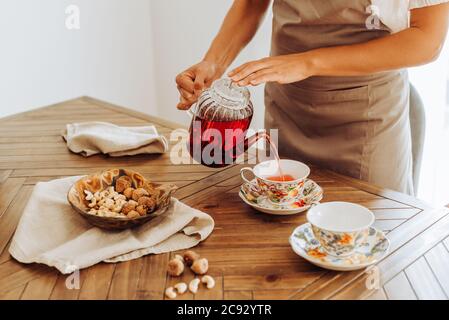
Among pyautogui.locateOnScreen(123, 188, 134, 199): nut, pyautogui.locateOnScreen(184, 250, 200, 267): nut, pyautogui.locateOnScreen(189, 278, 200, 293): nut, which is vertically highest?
pyautogui.locateOnScreen(123, 188, 134, 199): nut

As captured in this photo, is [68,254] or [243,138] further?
[243,138]

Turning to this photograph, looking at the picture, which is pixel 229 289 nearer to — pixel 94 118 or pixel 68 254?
pixel 68 254

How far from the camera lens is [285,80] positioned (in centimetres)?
134

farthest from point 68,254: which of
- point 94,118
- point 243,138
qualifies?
point 94,118

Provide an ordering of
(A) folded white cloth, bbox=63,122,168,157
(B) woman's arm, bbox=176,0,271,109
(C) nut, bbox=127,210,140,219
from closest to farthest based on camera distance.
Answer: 1. (C) nut, bbox=127,210,140,219
2. (A) folded white cloth, bbox=63,122,168,157
3. (B) woman's arm, bbox=176,0,271,109

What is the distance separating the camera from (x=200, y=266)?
104 cm

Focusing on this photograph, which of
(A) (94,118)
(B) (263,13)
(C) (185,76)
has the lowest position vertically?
(A) (94,118)

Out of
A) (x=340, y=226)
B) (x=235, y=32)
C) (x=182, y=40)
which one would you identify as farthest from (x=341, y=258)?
(x=182, y=40)

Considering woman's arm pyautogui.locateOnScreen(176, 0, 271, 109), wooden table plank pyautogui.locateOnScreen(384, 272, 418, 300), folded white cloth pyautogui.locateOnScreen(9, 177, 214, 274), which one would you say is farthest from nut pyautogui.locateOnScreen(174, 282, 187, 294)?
woman's arm pyautogui.locateOnScreen(176, 0, 271, 109)

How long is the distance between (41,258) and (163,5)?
251 cm

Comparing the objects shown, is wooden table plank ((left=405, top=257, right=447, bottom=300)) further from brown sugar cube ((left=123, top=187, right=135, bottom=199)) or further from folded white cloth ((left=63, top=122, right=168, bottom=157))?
folded white cloth ((left=63, top=122, right=168, bottom=157))

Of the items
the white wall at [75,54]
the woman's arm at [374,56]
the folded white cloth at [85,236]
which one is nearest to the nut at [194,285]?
the folded white cloth at [85,236]

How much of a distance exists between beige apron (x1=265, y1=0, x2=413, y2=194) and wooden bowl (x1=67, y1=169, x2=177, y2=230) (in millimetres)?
533

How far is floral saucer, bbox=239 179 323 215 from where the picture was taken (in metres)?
1.22
